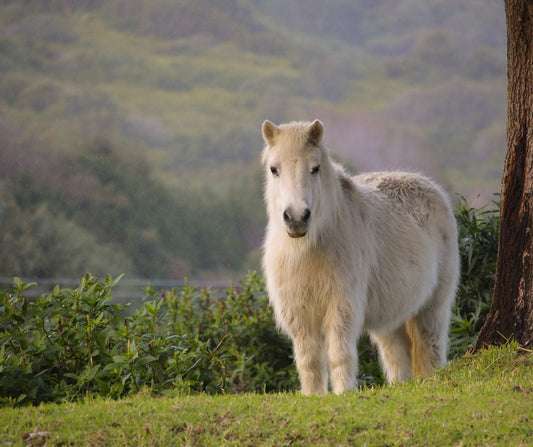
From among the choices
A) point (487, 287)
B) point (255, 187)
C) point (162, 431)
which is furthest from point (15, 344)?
point (255, 187)

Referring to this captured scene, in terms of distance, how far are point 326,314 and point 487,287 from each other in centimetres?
285

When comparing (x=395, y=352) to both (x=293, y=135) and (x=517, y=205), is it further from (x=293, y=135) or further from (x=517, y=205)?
(x=293, y=135)

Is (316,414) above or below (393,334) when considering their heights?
above

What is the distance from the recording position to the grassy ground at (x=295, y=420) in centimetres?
310

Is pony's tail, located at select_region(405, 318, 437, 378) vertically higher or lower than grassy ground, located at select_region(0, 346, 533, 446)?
lower

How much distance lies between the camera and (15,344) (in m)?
4.31

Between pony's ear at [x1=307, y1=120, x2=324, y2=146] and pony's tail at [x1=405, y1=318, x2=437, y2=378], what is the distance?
2.30 meters

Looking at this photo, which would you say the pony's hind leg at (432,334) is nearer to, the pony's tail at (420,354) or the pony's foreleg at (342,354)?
the pony's tail at (420,354)

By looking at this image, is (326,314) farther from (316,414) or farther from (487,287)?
(487,287)

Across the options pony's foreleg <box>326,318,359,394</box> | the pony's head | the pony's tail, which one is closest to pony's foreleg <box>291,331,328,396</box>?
pony's foreleg <box>326,318,359,394</box>

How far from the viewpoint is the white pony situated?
4.45 meters

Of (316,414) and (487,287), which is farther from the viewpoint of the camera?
(487,287)

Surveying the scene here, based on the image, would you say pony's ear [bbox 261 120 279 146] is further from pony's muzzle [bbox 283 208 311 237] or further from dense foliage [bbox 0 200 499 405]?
dense foliage [bbox 0 200 499 405]

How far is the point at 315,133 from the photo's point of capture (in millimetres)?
4590
